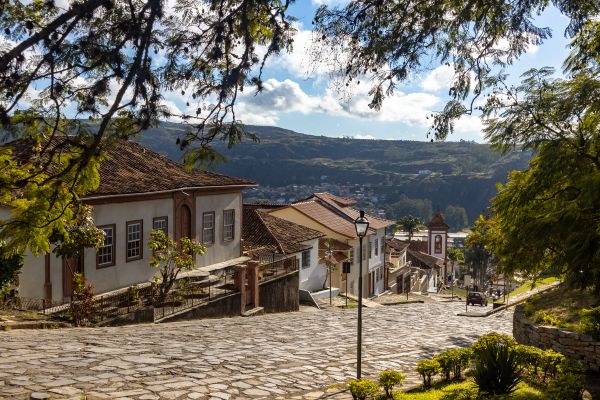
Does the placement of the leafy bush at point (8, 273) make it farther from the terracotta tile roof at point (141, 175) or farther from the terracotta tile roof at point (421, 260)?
the terracotta tile roof at point (421, 260)

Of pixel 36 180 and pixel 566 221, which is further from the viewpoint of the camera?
pixel 566 221

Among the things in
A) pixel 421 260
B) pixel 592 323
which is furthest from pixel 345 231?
pixel 421 260

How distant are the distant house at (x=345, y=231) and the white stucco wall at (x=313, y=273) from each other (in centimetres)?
A: 274

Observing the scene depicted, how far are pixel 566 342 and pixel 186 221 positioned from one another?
15.6m

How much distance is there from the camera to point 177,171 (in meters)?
25.0

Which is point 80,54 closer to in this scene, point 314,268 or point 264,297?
point 264,297

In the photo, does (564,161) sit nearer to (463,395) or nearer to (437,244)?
(463,395)

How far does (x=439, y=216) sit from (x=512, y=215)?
80291mm

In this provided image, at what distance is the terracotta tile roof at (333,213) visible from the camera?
4188 centimetres

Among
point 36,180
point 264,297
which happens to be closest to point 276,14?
point 36,180

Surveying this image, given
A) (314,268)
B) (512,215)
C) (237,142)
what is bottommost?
(314,268)

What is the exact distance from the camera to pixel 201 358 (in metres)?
11.7

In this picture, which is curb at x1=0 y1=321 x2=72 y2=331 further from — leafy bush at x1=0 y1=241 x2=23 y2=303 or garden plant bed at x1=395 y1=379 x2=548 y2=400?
garden plant bed at x1=395 y1=379 x2=548 y2=400

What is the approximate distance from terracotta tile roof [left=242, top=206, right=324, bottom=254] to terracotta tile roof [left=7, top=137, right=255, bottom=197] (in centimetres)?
491
